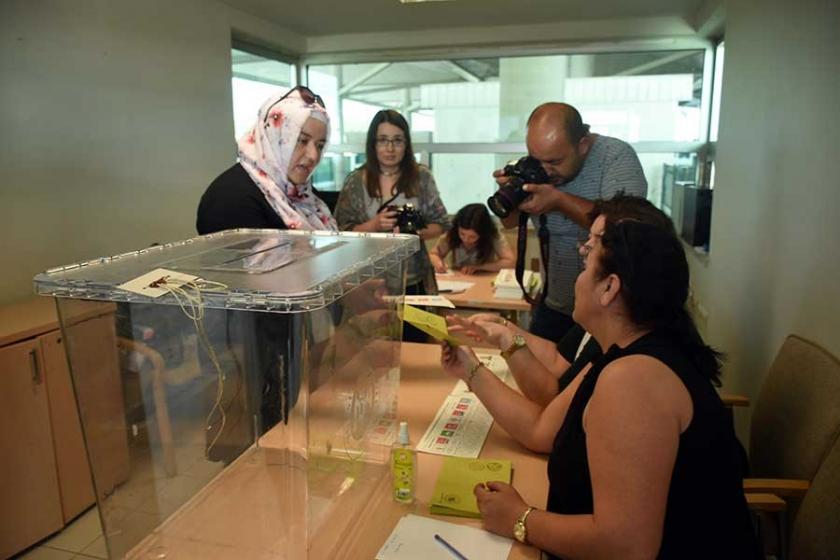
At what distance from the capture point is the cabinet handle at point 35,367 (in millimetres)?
2156

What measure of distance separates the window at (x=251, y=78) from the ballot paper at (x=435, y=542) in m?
3.28

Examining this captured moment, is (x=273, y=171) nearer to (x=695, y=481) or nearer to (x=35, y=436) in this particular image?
(x=695, y=481)

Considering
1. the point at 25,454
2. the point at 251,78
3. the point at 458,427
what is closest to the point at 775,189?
the point at 458,427

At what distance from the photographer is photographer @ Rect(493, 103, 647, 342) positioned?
6.42ft

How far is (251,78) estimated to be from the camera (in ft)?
14.4

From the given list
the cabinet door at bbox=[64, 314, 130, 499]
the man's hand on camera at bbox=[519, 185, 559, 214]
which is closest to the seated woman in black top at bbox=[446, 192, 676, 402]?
the man's hand on camera at bbox=[519, 185, 559, 214]

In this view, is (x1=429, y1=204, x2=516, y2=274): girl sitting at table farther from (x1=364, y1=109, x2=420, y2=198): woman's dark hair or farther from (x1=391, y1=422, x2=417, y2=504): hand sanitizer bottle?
(x1=391, y1=422, x2=417, y2=504): hand sanitizer bottle

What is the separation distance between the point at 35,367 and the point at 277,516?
168cm

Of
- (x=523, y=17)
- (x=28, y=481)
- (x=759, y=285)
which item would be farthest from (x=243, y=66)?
(x=759, y=285)

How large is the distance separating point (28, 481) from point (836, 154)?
9.35 feet

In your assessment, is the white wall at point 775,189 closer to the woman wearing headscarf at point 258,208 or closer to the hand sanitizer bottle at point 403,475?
the hand sanitizer bottle at point 403,475

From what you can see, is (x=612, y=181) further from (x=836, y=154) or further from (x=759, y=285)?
(x=759, y=285)

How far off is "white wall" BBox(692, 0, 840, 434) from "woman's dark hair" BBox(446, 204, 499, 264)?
4.15ft

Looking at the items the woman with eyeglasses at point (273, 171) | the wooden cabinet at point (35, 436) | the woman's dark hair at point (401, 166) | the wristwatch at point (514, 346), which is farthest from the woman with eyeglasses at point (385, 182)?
the wooden cabinet at point (35, 436)
